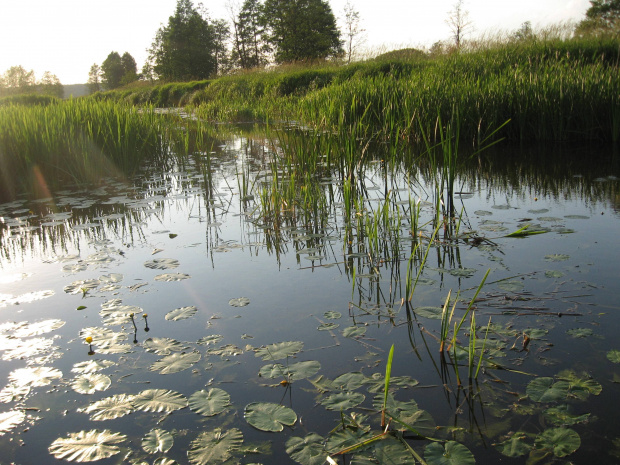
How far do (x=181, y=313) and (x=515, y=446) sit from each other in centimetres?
151

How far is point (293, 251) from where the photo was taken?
3029 millimetres

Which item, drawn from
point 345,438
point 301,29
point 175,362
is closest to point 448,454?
point 345,438

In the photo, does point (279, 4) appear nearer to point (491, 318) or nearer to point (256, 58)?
point (256, 58)

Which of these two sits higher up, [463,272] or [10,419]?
[463,272]

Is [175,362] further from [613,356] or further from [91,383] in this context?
[613,356]

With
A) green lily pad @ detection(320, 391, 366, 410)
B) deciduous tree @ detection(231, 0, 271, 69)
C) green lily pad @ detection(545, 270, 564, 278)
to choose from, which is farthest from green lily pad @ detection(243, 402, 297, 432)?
deciduous tree @ detection(231, 0, 271, 69)

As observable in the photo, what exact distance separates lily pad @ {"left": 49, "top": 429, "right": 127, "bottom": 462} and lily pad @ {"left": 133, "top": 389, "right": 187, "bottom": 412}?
0.13 meters

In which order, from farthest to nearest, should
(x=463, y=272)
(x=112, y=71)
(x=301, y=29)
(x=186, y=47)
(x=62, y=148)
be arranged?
(x=112, y=71) < (x=186, y=47) < (x=301, y=29) < (x=62, y=148) < (x=463, y=272)

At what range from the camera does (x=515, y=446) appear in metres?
1.30

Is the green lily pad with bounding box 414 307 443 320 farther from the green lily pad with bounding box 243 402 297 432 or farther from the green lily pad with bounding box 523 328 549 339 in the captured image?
the green lily pad with bounding box 243 402 297 432

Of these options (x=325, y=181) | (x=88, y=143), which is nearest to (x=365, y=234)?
(x=325, y=181)

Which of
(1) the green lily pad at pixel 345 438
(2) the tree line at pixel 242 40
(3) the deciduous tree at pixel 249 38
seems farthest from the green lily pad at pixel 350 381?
(3) the deciduous tree at pixel 249 38

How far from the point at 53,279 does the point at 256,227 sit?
55.7 inches

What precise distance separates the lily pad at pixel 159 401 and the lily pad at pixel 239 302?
0.69 m
